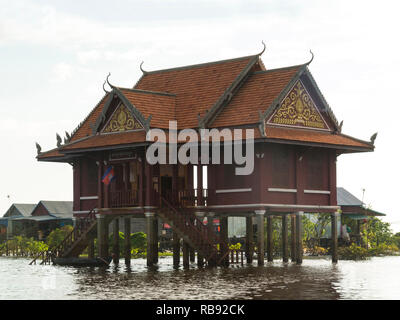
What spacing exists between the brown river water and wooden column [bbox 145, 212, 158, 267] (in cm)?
57

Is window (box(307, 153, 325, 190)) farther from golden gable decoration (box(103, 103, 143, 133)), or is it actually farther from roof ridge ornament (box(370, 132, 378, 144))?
golden gable decoration (box(103, 103, 143, 133))

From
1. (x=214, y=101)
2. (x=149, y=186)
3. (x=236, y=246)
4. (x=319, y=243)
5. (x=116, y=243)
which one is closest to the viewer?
(x=149, y=186)

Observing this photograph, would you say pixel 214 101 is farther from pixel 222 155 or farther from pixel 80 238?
pixel 80 238

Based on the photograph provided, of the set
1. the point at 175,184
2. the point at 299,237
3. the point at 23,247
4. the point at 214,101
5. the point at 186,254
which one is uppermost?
the point at 214,101

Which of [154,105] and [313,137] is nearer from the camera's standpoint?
[313,137]

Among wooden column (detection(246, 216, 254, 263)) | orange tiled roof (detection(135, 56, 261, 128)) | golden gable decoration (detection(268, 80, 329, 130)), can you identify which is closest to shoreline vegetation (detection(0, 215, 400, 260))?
wooden column (detection(246, 216, 254, 263))

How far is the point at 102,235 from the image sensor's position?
48.1 metres

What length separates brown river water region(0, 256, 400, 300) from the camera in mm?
31484

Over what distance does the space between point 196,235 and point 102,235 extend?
19.9 ft

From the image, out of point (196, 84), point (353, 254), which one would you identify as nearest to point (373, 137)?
point (353, 254)

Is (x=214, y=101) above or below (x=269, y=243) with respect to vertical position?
above

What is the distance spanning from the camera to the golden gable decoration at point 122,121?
152 feet

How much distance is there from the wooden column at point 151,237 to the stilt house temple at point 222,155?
0.18ft
